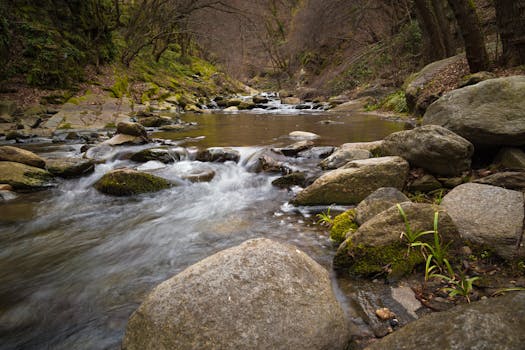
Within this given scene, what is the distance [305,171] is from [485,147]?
285 cm

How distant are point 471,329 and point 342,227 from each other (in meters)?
2.07

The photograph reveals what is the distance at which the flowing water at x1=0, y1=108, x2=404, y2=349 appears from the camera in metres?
2.58

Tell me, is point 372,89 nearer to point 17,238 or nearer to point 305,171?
point 305,171

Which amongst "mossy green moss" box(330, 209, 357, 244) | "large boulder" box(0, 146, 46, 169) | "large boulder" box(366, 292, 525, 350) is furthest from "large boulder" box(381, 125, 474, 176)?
"large boulder" box(0, 146, 46, 169)

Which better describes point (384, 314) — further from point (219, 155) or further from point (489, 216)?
point (219, 155)

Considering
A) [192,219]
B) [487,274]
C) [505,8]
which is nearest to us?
[487,274]

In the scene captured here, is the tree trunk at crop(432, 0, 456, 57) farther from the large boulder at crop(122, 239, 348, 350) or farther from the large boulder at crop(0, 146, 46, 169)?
the large boulder at crop(0, 146, 46, 169)

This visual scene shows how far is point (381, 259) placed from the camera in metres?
2.70

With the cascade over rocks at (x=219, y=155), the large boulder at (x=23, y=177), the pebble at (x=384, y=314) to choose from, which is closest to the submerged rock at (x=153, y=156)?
the cascade over rocks at (x=219, y=155)

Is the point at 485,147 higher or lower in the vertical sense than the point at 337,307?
higher

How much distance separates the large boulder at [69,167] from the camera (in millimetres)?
6441

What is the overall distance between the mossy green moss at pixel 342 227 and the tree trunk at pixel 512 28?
23.4 ft

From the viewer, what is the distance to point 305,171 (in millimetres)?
6043

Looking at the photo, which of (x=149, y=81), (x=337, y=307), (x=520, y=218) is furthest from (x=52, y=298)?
(x=149, y=81)
